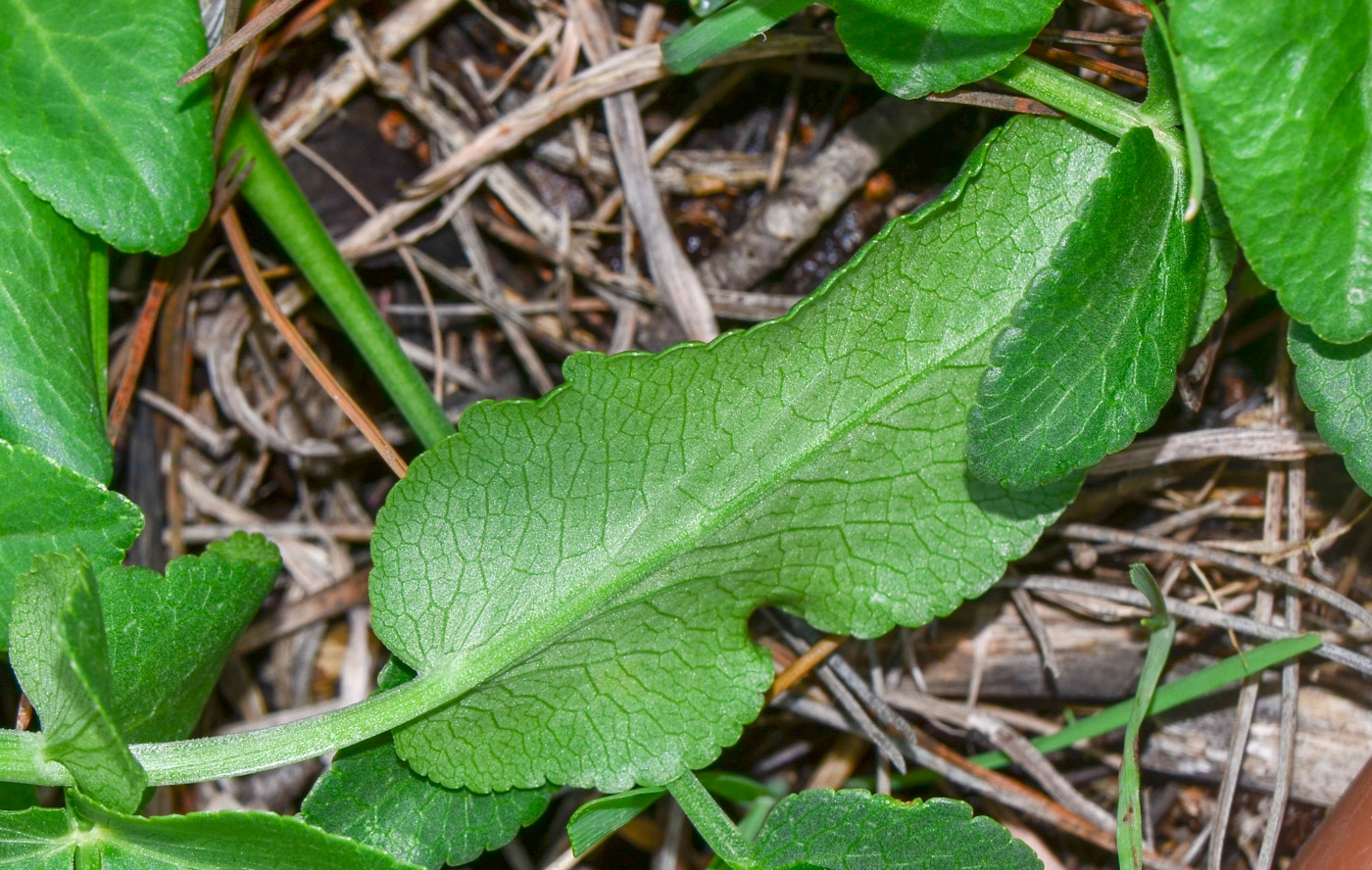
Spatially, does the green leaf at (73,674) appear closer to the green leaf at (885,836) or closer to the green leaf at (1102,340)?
the green leaf at (885,836)

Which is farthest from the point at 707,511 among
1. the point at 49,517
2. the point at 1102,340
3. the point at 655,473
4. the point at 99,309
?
the point at 99,309

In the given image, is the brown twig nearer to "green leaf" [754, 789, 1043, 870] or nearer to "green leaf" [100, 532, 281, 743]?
"green leaf" [100, 532, 281, 743]

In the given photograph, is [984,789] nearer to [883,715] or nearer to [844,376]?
[883,715]

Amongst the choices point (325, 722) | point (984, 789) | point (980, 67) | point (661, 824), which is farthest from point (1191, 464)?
point (325, 722)

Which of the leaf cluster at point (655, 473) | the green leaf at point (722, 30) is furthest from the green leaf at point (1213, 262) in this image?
the green leaf at point (722, 30)

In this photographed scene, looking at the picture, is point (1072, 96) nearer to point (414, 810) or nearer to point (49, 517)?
point (414, 810)
